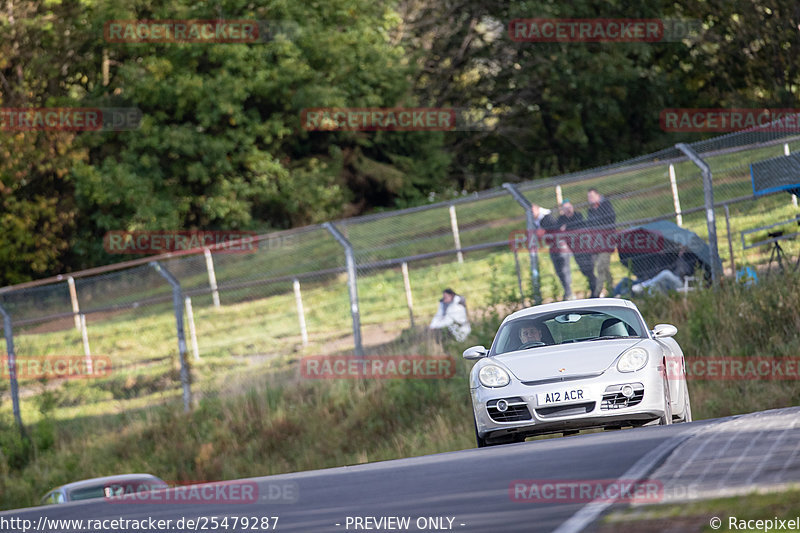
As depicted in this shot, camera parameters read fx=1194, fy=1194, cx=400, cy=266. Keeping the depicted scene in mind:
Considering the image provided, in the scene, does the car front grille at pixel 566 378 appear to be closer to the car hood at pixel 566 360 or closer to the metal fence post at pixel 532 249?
the car hood at pixel 566 360

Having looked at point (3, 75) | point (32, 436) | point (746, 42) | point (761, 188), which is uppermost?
point (3, 75)

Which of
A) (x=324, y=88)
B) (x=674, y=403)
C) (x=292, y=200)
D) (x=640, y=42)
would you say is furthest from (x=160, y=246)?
(x=674, y=403)

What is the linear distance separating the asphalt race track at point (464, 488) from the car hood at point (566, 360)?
23.6 inches

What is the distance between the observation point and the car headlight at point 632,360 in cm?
1009

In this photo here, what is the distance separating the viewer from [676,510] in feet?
18.7

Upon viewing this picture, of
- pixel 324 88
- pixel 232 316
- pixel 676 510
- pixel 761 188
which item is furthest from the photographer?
pixel 324 88

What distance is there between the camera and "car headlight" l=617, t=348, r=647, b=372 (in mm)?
10086

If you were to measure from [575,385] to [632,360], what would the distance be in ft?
1.86

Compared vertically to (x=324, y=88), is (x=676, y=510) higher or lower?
lower

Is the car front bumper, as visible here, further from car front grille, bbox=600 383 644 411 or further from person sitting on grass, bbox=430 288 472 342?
person sitting on grass, bbox=430 288 472 342

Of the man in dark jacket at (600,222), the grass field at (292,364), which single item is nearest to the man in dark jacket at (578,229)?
the man in dark jacket at (600,222)

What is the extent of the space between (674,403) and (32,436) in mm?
13184

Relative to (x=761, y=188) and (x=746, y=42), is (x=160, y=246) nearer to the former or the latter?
(x=746, y=42)

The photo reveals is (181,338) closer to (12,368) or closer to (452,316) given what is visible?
(12,368)
